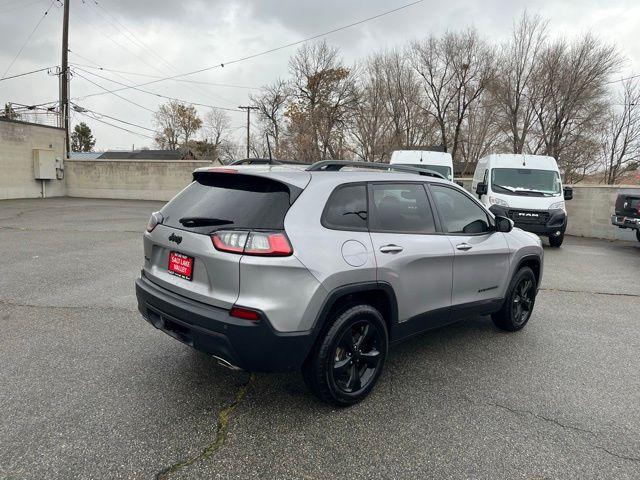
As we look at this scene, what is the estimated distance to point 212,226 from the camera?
2740 millimetres

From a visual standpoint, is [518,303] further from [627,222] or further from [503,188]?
[627,222]

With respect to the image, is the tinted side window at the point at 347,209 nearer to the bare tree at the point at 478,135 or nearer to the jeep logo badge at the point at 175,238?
the jeep logo badge at the point at 175,238

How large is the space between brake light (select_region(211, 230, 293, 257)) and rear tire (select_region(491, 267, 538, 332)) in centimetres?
281

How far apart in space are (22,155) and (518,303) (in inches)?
963

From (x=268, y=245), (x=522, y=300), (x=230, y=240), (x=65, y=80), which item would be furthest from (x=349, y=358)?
(x=65, y=80)

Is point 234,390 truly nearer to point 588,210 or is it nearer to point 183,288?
point 183,288

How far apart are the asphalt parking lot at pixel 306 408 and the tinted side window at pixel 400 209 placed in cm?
123

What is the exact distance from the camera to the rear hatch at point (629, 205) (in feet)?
33.2

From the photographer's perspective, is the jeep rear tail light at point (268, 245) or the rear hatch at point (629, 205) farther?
the rear hatch at point (629, 205)

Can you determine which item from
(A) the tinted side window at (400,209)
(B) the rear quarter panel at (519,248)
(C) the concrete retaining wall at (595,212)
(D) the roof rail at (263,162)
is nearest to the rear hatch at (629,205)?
(C) the concrete retaining wall at (595,212)

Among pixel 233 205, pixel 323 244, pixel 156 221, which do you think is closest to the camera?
pixel 323 244

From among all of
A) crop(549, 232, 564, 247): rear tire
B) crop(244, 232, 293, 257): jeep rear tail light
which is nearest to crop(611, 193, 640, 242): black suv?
crop(549, 232, 564, 247): rear tire

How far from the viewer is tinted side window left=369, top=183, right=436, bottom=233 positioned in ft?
10.3

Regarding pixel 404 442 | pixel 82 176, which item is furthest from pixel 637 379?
pixel 82 176
